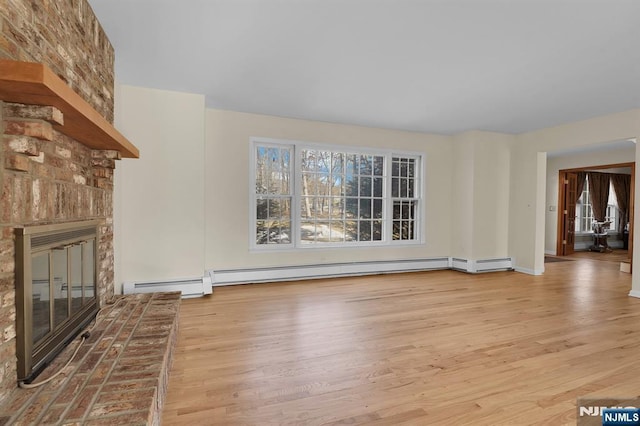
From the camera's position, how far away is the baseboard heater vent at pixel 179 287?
3.91 metres

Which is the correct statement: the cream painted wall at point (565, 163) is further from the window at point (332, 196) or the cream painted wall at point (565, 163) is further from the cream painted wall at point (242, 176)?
the cream painted wall at point (242, 176)

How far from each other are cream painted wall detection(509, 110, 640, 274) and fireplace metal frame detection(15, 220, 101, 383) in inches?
265

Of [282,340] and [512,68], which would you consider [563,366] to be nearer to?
[282,340]

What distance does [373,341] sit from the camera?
9.30ft

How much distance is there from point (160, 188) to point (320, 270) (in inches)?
107

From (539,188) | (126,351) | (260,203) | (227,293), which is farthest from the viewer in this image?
(539,188)

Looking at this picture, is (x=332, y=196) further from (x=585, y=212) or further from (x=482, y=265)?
(x=585, y=212)

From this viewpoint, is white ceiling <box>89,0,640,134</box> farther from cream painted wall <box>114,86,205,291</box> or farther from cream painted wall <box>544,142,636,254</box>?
cream painted wall <box>544,142,636,254</box>

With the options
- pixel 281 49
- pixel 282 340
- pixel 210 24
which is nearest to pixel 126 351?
pixel 282 340

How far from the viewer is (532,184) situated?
605 cm

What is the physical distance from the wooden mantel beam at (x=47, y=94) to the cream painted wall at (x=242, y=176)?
9.38ft

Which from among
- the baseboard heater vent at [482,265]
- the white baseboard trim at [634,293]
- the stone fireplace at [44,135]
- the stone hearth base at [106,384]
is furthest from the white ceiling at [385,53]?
the baseboard heater vent at [482,265]

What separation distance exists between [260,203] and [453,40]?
135 inches

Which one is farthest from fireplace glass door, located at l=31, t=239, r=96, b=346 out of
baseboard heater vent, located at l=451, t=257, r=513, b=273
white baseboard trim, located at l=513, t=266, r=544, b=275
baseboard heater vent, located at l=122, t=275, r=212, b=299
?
white baseboard trim, located at l=513, t=266, r=544, b=275
